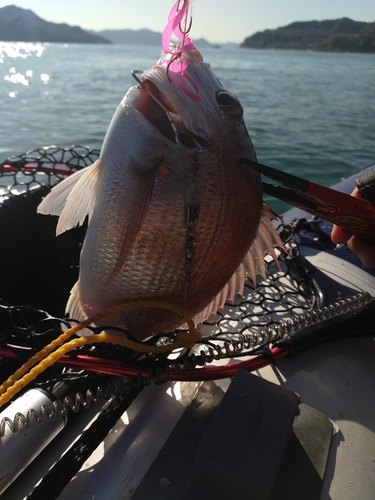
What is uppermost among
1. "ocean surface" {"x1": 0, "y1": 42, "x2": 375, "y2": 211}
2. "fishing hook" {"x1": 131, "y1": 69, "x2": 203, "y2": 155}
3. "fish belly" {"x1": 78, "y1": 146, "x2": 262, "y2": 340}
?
"fishing hook" {"x1": 131, "y1": 69, "x2": 203, "y2": 155}

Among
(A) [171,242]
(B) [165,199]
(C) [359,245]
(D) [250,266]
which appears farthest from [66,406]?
(C) [359,245]

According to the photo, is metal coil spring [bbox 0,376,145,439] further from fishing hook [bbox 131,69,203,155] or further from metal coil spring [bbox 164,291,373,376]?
fishing hook [bbox 131,69,203,155]

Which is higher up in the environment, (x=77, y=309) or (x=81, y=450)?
(x=77, y=309)

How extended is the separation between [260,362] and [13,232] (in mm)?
1822

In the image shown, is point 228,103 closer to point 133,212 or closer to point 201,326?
point 133,212

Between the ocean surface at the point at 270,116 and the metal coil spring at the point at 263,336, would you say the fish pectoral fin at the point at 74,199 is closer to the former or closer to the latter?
the metal coil spring at the point at 263,336

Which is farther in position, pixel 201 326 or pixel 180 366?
pixel 201 326

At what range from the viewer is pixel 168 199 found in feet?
5.18

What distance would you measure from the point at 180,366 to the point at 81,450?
506 mm

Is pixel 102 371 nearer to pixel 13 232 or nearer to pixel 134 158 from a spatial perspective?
pixel 134 158

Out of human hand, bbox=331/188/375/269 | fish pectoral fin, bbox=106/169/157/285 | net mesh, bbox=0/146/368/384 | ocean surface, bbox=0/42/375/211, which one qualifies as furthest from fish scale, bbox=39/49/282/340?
ocean surface, bbox=0/42/375/211

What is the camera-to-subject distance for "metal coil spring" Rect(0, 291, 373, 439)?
1405 millimetres

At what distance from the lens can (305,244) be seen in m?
3.30

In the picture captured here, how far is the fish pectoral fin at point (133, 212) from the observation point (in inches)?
62.6
